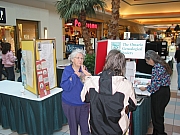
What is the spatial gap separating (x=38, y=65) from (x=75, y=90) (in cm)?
82

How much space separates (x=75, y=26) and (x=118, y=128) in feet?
40.1

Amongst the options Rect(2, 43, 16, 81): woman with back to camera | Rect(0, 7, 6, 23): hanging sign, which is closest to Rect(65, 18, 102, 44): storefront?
Rect(0, 7, 6, 23): hanging sign

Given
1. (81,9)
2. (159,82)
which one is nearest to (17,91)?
(81,9)

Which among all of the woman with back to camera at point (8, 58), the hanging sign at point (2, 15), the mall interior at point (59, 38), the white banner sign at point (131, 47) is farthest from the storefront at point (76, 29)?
the white banner sign at point (131, 47)

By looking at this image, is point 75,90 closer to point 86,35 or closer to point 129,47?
point 129,47

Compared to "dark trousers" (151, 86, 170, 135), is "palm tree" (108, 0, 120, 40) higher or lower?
higher

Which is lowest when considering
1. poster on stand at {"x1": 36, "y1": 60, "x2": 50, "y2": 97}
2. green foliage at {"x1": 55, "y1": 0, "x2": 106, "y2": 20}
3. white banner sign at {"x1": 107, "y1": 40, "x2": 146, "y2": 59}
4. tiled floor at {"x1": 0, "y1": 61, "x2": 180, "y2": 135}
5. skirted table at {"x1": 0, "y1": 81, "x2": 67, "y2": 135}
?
tiled floor at {"x1": 0, "y1": 61, "x2": 180, "y2": 135}

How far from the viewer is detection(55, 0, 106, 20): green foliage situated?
3736 millimetres

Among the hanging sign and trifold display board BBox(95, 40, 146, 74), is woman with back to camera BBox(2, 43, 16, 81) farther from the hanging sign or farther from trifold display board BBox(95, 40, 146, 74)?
trifold display board BBox(95, 40, 146, 74)

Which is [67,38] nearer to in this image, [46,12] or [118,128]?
[46,12]

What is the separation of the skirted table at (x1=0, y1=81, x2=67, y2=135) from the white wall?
5570 millimetres

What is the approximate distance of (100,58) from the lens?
2.18m

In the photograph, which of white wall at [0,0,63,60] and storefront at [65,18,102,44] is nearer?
white wall at [0,0,63,60]

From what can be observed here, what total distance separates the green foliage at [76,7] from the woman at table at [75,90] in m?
1.92
